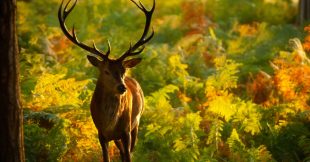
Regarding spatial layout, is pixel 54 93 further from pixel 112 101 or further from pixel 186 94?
pixel 186 94

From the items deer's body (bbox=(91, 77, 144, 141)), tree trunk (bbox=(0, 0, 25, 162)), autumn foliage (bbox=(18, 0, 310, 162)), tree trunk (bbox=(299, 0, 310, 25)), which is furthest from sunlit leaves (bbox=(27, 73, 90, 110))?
tree trunk (bbox=(299, 0, 310, 25))

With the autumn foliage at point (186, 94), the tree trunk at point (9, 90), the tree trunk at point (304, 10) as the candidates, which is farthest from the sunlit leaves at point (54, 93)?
the tree trunk at point (304, 10)

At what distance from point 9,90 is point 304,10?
10659mm

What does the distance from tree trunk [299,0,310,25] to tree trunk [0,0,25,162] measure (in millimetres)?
10391

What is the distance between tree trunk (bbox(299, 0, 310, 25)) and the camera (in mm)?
15430

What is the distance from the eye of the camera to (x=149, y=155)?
8.99 m

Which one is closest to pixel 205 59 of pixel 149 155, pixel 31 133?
pixel 149 155

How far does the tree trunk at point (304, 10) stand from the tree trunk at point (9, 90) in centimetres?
1039

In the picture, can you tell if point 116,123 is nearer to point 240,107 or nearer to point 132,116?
point 132,116

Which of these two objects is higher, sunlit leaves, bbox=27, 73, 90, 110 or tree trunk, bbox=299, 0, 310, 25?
tree trunk, bbox=299, 0, 310, 25

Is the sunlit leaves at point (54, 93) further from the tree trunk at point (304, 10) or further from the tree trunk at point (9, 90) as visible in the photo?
the tree trunk at point (304, 10)

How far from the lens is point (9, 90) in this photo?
19.8ft

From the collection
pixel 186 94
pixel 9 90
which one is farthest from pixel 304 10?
pixel 9 90

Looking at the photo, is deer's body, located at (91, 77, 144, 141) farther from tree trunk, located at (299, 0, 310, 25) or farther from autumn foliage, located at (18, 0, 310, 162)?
tree trunk, located at (299, 0, 310, 25)
